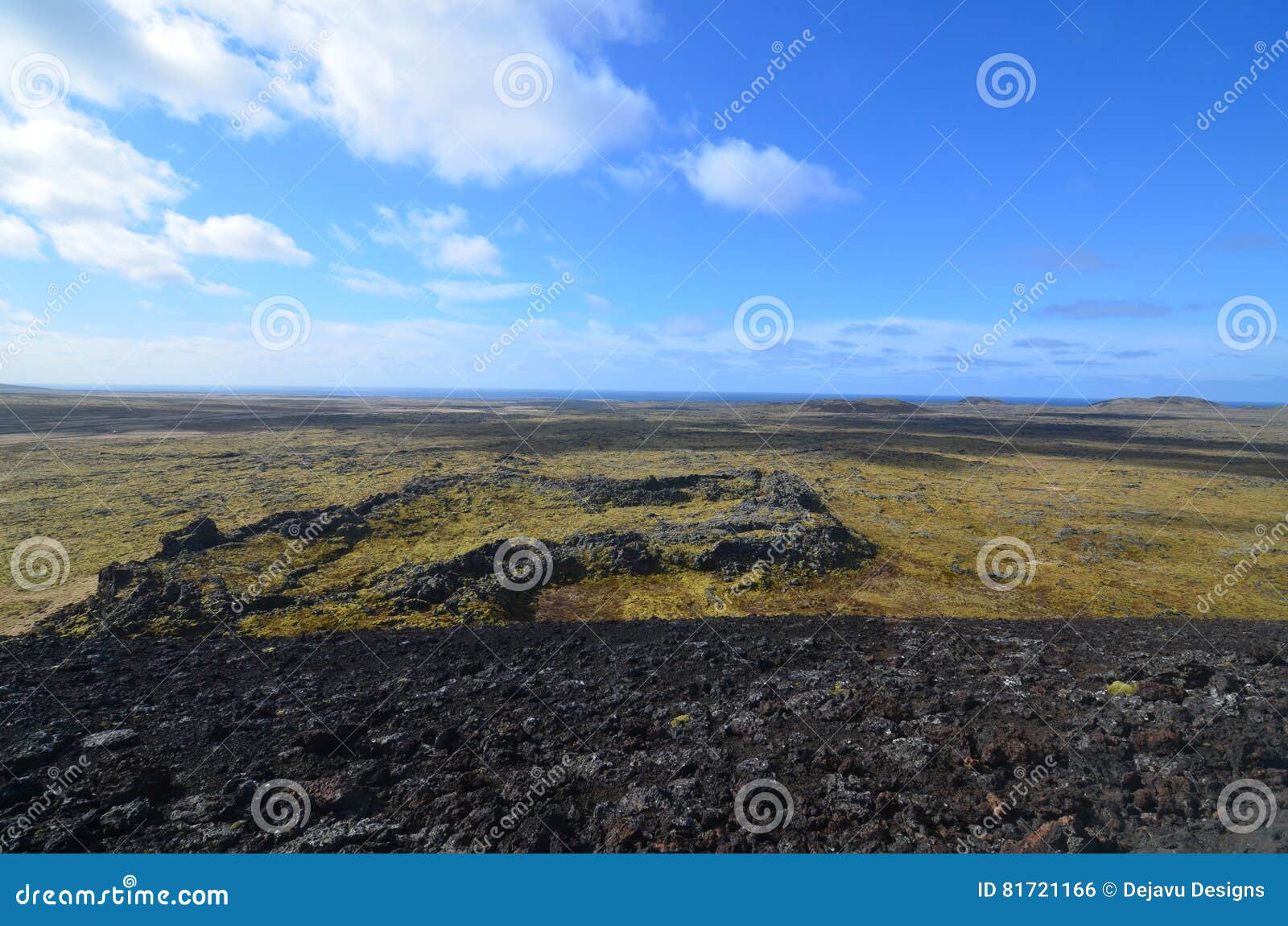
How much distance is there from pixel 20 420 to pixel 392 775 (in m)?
130

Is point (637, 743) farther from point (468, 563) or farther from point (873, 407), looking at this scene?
point (873, 407)

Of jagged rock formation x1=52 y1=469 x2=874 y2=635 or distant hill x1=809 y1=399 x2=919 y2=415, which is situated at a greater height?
distant hill x1=809 y1=399 x2=919 y2=415

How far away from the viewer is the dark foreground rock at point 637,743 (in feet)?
28.9

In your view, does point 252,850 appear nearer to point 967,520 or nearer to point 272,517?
point 272,517

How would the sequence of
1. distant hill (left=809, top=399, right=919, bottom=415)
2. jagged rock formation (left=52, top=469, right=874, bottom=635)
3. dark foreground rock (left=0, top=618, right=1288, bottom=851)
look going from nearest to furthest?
dark foreground rock (left=0, top=618, right=1288, bottom=851)
jagged rock formation (left=52, top=469, right=874, bottom=635)
distant hill (left=809, top=399, right=919, bottom=415)

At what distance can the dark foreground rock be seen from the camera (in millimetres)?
8812

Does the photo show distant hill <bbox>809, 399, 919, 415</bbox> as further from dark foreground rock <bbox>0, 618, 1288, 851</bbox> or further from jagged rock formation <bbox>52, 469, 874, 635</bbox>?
dark foreground rock <bbox>0, 618, 1288, 851</bbox>

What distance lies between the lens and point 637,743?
11109 mm

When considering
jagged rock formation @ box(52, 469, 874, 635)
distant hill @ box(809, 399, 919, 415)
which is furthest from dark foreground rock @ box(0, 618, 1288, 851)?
distant hill @ box(809, 399, 919, 415)

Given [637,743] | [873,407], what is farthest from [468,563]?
[873,407]

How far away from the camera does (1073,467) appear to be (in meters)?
57.8

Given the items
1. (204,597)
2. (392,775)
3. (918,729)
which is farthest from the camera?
(204,597)

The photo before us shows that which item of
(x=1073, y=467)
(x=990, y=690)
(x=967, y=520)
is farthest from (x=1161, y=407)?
(x=990, y=690)

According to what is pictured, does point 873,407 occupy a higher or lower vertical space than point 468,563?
higher
